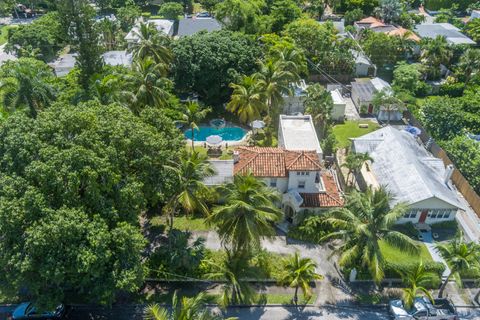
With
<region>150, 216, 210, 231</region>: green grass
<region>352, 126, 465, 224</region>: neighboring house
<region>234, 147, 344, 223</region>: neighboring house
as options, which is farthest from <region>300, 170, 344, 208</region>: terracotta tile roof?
<region>150, 216, 210, 231</region>: green grass

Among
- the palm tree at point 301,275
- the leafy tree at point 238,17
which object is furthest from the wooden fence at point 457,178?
the leafy tree at point 238,17

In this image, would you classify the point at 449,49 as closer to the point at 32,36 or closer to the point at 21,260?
the point at 21,260

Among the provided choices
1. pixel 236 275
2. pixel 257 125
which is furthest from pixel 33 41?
pixel 236 275

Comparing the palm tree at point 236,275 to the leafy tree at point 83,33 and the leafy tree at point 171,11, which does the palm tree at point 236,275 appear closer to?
the leafy tree at point 83,33

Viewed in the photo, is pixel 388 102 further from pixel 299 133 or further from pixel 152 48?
pixel 152 48

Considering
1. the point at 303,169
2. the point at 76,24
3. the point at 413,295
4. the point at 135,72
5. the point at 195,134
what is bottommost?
the point at 195,134

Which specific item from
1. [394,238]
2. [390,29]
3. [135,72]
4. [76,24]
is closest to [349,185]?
[394,238]

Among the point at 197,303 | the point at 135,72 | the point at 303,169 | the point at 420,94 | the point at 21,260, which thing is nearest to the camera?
the point at 197,303

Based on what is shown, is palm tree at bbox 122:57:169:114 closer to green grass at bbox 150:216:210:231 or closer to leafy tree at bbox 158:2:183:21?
green grass at bbox 150:216:210:231
